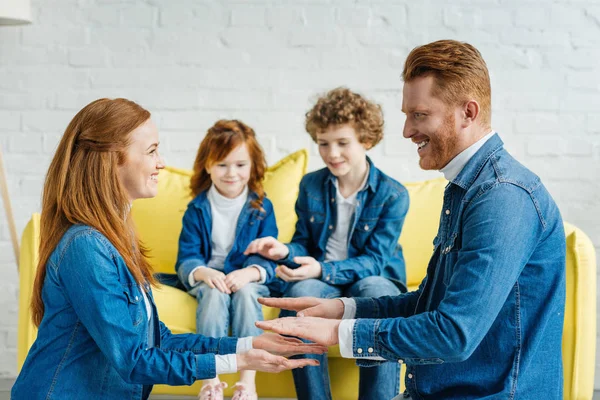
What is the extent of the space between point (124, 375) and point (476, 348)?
27.3 inches

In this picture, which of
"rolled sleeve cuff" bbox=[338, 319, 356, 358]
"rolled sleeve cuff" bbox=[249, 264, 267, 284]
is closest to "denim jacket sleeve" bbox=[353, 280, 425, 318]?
"rolled sleeve cuff" bbox=[338, 319, 356, 358]

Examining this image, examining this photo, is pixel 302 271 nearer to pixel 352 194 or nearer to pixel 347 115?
pixel 352 194

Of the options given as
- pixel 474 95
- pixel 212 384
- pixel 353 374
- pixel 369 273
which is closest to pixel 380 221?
pixel 369 273

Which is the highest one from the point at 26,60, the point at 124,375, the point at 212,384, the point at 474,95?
the point at 26,60

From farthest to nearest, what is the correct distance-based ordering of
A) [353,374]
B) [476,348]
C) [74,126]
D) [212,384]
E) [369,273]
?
[369,273] → [353,374] → [212,384] → [74,126] → [476,348]

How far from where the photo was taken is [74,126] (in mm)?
1696

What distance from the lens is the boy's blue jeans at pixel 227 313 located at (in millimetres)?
2484

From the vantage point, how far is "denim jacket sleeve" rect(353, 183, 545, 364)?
138 cm

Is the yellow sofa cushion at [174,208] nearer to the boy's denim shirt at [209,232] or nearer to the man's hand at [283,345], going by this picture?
the boy's denim shirt at [209,232]

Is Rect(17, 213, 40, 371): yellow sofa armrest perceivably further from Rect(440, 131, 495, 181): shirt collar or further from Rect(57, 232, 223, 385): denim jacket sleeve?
Rect(440, 131, 495, 181): shirt collar

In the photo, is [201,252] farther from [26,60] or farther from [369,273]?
[26,60]

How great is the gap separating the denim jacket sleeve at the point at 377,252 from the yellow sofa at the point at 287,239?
0.75 ft

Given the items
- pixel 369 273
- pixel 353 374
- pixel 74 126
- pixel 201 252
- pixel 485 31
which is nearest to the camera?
pixel 74 126

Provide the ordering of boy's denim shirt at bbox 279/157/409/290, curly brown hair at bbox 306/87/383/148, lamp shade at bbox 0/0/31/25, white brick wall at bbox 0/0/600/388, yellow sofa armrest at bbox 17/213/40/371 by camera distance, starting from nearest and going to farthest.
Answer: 1. yellow sofa armrest at bbox 17/213/40/371
2. boy's denim shirt at bbox 279/157/409/290
3. curly brown hair at bbox 306/87/383/148
4. lamp shade at bbox 0/0/31/25
5. white brick wall at bbox 0/0/600/388
